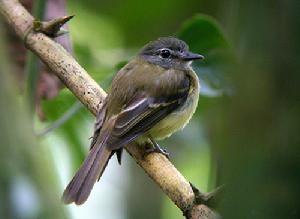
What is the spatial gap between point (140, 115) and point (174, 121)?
0.28 metres

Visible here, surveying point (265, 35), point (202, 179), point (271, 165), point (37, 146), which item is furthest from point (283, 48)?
point (202, 179)

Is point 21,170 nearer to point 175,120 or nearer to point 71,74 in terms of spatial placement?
point 71,74

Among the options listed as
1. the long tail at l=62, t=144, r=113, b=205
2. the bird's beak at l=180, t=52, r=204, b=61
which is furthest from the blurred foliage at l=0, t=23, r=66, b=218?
the bird's beak at l=180, t=52, r=204, b=61

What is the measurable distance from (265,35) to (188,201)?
4.41ft

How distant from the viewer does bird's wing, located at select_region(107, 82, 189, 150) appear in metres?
3.10

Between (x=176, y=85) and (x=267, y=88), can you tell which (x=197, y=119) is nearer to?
(x=176, y=85)

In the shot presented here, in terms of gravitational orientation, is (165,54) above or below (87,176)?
above

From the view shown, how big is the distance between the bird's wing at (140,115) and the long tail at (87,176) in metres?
0.06

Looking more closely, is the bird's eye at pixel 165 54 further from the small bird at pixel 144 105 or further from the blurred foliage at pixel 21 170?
the blurred foliage at pixel 21 170

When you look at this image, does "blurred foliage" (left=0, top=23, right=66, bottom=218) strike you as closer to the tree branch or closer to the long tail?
the long tail

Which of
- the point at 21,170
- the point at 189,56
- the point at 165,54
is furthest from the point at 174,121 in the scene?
the point at 21,170

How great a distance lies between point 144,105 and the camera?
3.43 metres

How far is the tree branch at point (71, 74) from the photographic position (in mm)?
2578

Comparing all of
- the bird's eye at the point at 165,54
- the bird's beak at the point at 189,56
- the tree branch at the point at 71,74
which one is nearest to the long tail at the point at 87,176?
the tree branch at the point at 71,74
